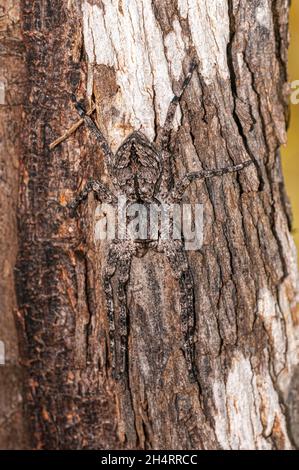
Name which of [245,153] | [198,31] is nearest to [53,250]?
[245,153]

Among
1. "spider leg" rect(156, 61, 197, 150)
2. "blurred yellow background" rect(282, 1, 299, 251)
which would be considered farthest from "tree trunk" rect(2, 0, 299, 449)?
"blurred yellow background" rect(282, 1, 299, 251)

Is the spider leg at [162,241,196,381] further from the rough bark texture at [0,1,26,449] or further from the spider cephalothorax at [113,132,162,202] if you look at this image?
the rough bark texture at [0,1,26,449]

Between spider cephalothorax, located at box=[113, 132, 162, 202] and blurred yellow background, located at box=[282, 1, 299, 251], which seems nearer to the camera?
spider cephalothorax, located at box=[113, 132, 162, 202]

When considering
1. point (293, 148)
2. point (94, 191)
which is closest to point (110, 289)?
point (94, 191)

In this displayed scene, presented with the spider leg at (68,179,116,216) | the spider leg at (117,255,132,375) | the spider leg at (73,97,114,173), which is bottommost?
the spider leg at (117,255,132,375)

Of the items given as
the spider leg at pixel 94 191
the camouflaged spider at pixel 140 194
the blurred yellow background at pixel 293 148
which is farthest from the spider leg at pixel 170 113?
the blurred yellow background at pixel 293 148

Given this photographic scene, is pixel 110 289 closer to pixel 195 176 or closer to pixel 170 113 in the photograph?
pixel 195 176
